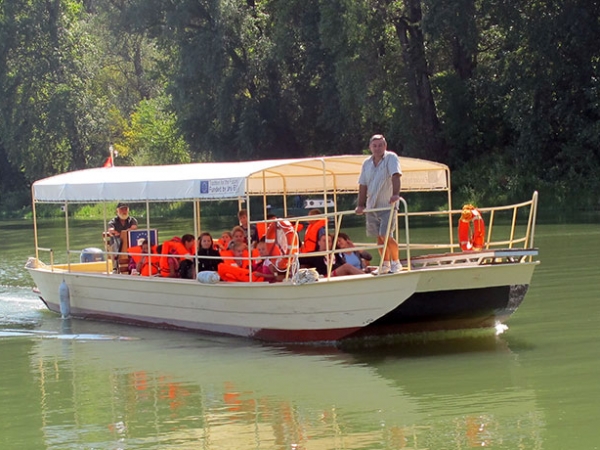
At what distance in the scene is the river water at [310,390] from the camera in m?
10.4

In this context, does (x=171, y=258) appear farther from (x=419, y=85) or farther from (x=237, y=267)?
(x=419, y=85)

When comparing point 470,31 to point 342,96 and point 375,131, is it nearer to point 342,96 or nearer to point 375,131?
point 342,96

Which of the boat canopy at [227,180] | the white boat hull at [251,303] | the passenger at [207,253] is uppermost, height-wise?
the boat canopy at [227,180]

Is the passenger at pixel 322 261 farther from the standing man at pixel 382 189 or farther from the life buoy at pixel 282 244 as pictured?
the standing man at pixel 382 189

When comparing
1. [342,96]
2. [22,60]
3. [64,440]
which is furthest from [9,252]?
[22,60]

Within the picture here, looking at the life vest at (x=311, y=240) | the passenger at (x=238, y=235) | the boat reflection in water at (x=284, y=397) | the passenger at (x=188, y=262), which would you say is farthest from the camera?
the passenger at (x=188, y=262)

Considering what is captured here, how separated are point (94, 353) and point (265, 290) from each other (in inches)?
104

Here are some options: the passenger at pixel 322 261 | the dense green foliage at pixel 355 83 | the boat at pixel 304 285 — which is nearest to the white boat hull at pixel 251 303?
the boat at pixel 304 285

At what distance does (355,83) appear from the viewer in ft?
138

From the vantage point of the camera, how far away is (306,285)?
1380 centimetres

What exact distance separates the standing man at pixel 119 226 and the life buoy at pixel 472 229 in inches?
245

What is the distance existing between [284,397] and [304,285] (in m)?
2.08

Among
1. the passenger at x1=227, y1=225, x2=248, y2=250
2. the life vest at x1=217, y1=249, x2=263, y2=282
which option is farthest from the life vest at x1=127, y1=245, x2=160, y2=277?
the life vest at x1=217, y1=249, x2=263, y2=282

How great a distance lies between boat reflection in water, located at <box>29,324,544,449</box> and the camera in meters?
10.4
